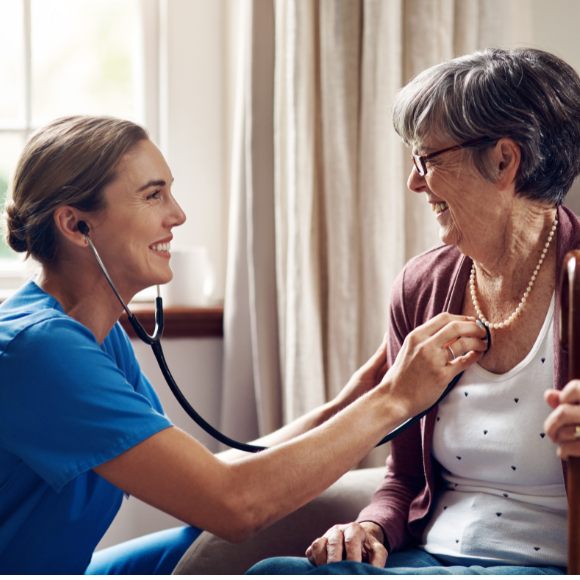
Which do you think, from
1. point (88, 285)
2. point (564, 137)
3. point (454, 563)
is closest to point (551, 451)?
point (454, 563)

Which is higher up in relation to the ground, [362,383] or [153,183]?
[153,183]

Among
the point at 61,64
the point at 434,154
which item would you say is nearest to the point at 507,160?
the point at 434,154

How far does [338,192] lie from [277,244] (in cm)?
23

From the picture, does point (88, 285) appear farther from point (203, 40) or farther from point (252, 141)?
point (203, 40)

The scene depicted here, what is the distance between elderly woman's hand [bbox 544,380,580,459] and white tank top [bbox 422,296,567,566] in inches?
12.9

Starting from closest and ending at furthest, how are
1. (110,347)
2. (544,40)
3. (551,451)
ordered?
(551,451), (110,347), (544,40)

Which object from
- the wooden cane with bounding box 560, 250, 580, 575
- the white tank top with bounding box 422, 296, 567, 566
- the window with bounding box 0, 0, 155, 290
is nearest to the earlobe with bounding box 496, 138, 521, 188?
the white tank top with bounding box 422, 296, 567, 566

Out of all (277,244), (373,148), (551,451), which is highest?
(373,148)

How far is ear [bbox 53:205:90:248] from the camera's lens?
1.04 metres

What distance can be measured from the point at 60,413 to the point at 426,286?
27.5 inches

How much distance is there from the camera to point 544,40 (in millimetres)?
1811

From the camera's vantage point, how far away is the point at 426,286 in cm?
120

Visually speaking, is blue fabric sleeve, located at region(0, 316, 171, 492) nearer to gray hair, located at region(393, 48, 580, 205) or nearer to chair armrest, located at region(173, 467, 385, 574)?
chair armrest, located at region(173, 467, 385, 574)

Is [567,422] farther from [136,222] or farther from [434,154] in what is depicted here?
[136,222]
